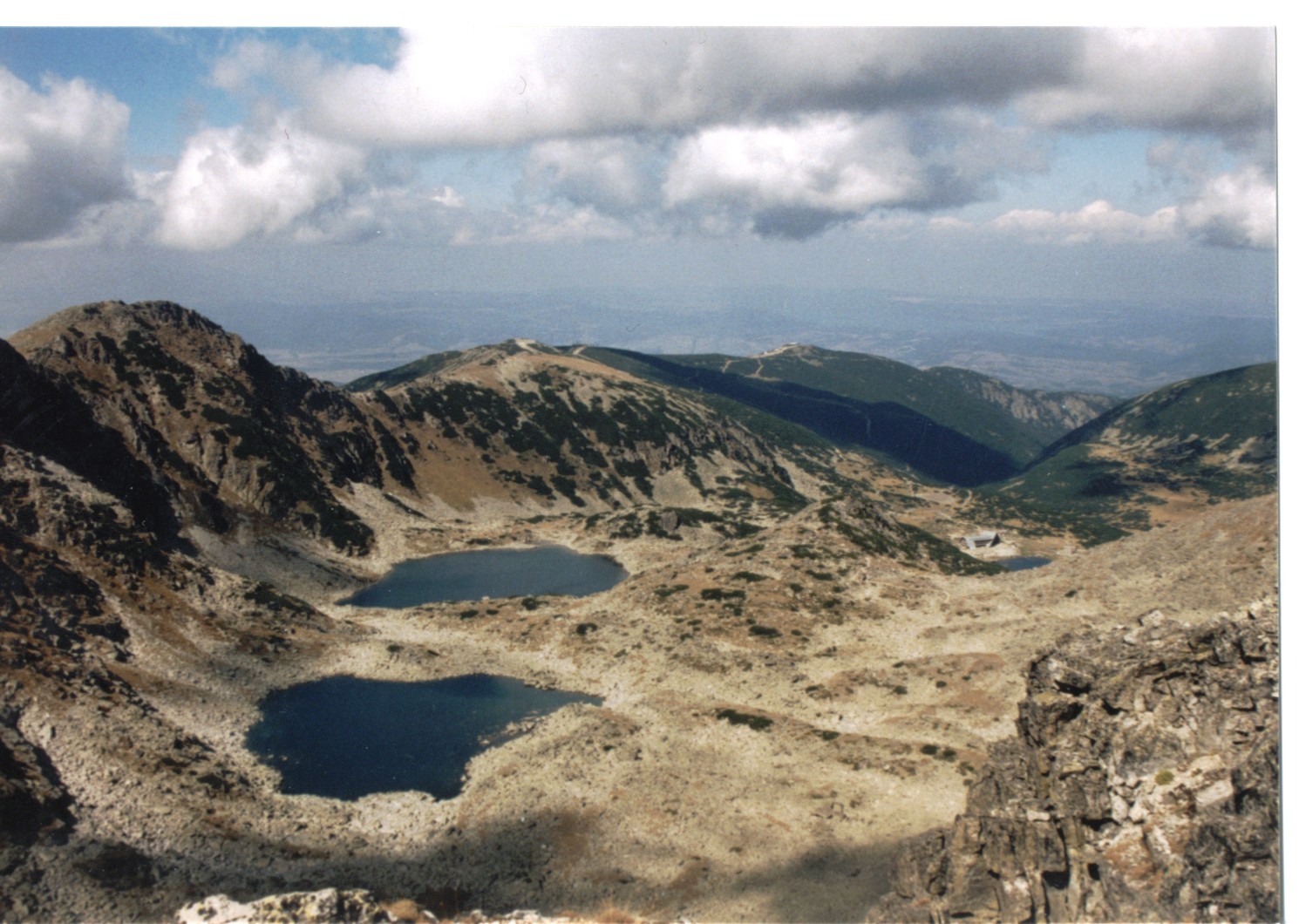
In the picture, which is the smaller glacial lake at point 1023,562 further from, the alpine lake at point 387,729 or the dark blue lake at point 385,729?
the alpine lake at point 387,729

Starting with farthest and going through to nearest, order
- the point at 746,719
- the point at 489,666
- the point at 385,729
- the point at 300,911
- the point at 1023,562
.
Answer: the point at 1023,562 → the point at 489,666 → the point at 385,729 → the point at 746,719 → the point at 300,911

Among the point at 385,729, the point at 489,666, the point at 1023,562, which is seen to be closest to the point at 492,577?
the point at 489,666

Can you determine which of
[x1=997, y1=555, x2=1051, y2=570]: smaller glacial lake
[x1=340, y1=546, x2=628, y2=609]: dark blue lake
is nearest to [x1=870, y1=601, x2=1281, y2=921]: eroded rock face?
[x1=340, y1=546, x2=628, y2=609]: dark blue lake

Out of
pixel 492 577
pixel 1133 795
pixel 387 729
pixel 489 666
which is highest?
pixel 1133 795

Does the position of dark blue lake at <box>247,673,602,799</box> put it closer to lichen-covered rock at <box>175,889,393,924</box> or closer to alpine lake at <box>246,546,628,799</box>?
alpine lake at <box>246,546,628,799</box>

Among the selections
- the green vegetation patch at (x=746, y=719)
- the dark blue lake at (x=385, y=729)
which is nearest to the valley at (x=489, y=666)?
the green vegetation patch at (x=746, y=719)

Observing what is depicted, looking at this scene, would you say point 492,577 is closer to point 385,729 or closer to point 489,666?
point 489,666
